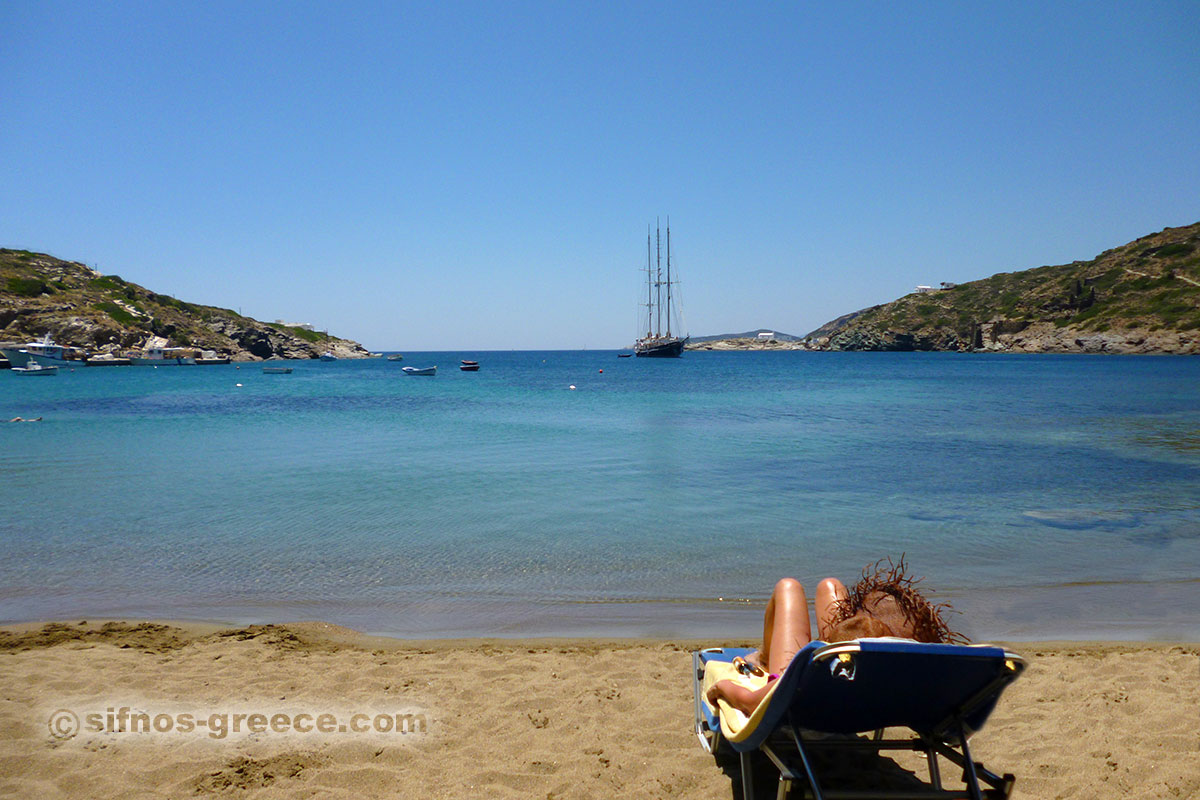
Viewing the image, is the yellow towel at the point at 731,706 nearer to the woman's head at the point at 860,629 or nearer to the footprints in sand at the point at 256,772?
the woman's head at the point at 860,629

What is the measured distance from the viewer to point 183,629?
6.50 metres

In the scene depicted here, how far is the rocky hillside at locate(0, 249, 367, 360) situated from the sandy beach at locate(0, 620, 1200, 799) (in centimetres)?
10193

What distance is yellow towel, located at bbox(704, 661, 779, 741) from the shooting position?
306cm

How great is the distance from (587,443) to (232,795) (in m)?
17.4

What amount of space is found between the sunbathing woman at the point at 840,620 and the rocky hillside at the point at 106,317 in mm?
105703

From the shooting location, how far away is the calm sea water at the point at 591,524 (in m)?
7.26

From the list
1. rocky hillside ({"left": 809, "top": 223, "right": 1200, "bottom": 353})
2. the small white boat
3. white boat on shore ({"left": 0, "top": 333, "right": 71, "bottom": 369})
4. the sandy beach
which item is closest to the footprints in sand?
the sandy beach

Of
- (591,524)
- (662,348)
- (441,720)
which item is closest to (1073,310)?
(662,348)

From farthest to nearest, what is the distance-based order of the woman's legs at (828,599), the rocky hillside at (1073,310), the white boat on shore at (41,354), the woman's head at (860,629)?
the rocky hillside at (1073,310) < the white boat on shore at (41,354) < the woman's legs at (828,599) < the woman's head at (860,629)

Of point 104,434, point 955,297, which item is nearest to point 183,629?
point 104,434

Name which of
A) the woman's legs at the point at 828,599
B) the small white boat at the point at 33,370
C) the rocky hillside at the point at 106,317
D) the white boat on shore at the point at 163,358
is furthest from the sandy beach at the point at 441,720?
the rocky hillside at the point at 106,317

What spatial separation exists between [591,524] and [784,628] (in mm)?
7109

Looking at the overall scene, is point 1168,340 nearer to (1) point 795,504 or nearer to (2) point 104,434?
(1) point 795,504

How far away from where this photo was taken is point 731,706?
141 inches
